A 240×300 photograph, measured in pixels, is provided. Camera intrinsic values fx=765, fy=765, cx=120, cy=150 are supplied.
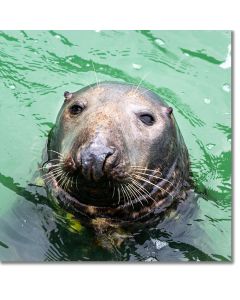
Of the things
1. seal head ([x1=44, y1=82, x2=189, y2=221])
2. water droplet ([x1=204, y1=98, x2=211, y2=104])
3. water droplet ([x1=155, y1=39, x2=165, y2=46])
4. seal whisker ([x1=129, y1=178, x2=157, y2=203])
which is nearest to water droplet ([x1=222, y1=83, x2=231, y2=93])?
water droplet ([x1=204, y1=98, x2=211, y2=104])

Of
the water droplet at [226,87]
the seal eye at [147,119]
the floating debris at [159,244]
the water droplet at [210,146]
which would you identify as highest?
the water droplet at [226,87]

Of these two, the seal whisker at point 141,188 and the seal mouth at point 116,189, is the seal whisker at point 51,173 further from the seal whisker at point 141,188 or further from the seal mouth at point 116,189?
the seal whisker at point 141,188

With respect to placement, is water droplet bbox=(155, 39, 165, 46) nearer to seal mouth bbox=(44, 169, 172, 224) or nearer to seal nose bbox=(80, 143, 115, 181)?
seal mouth bbox=(44, 169, 172, 224)

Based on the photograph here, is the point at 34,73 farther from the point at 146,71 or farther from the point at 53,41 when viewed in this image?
the point at 146,71

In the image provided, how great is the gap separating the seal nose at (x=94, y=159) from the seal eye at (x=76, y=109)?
3.02 feet

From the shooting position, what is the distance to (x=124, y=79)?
9.00 metres

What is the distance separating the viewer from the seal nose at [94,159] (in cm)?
557

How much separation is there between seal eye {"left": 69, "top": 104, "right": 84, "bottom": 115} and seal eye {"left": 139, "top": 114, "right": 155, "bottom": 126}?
52cm

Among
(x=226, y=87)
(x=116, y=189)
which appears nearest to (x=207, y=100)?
(x=226, y=87)

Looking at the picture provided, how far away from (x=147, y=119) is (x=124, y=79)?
8.46ft

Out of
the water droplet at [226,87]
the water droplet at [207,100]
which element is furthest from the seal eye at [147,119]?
the water droplet at [207,100]

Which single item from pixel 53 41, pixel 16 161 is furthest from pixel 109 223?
pixel 53 41

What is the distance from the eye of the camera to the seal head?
5.75m
